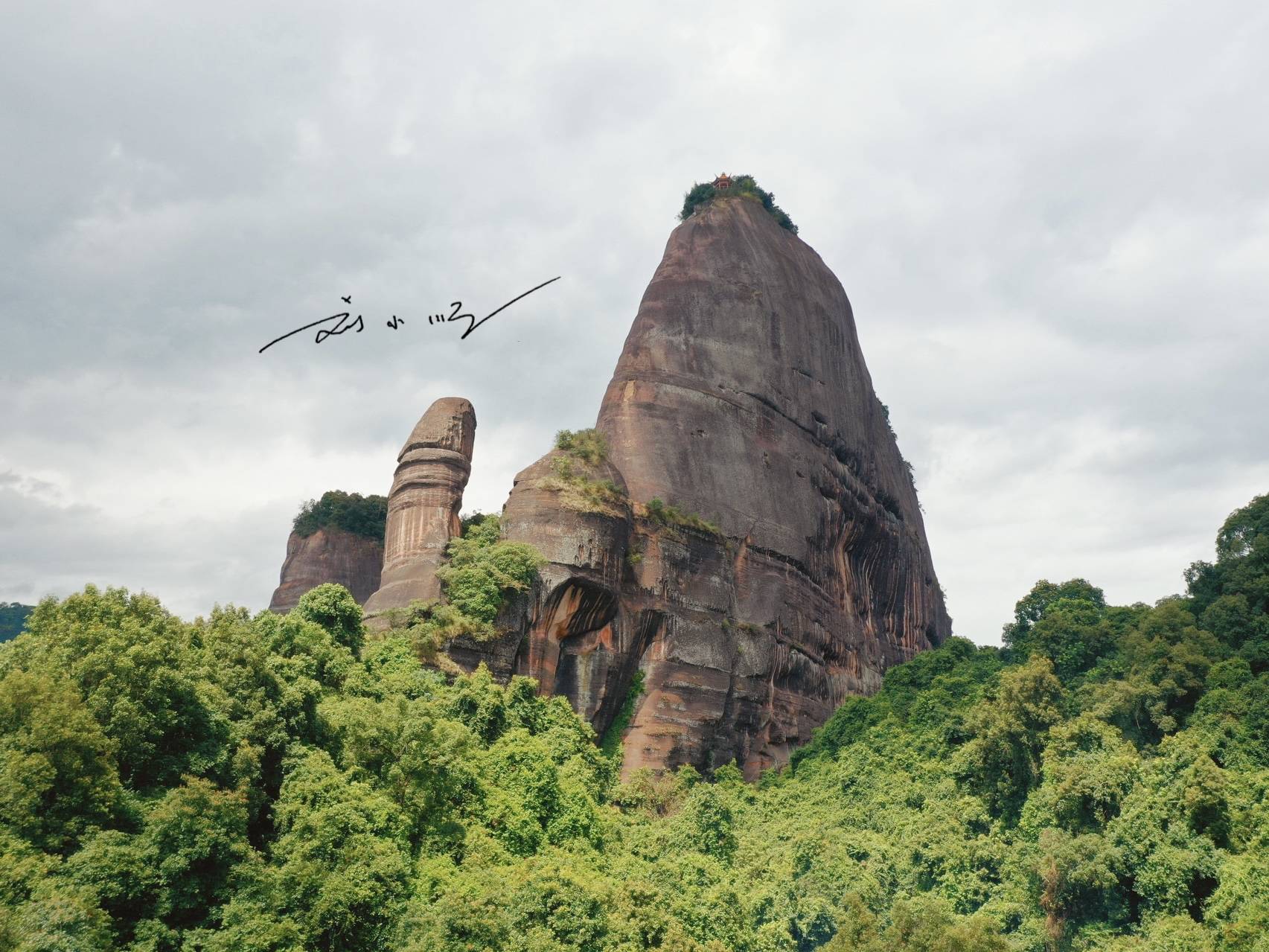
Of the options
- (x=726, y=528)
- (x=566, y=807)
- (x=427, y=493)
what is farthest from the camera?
(x=726, y=528)

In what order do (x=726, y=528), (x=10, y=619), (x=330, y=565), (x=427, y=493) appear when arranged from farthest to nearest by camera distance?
(x=10, y=619) → (x=330, y=565) → (x=726, y=528) → (x=427, y=493)

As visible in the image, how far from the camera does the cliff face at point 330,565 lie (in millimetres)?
57812

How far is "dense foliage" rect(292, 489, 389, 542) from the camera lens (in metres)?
59.1

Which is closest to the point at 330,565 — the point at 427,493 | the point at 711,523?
the point at 427,493

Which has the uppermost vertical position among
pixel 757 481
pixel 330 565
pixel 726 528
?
pixel 757 481

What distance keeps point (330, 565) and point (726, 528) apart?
62.5ft

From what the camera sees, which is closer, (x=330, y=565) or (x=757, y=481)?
(x=757, y=481)

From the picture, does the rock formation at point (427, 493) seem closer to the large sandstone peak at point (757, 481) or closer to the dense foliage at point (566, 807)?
the dense foliage at point (566, 807)

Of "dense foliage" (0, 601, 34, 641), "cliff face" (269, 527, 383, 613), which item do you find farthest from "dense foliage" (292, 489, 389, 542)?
"dense foliage" (0, 601, 34, 641)

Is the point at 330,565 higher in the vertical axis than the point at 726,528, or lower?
higher

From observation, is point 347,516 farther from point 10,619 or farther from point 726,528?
point 10,619

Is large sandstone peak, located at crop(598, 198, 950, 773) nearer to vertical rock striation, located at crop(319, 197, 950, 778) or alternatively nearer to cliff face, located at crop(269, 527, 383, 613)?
vertical rock striation, located at crop(319, 197, 950, 778)

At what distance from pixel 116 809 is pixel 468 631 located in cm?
1574

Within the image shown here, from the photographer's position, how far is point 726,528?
4747 cm
